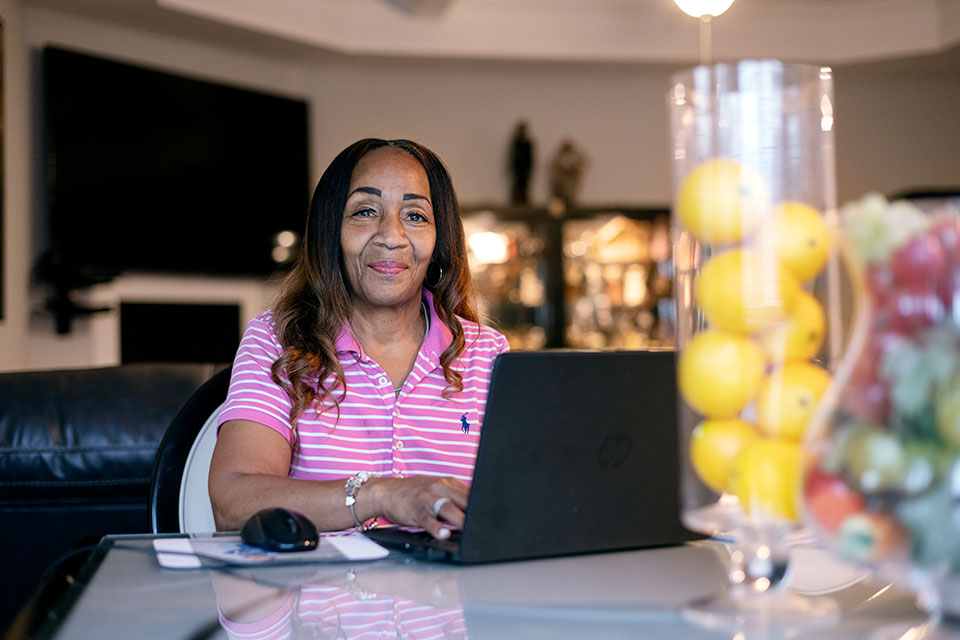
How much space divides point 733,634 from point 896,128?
20.5 ft

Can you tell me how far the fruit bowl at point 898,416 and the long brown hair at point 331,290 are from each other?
1.02 metres

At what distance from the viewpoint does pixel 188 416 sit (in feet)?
4.94

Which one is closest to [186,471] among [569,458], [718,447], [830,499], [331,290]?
[331,290]

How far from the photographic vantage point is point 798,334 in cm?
70

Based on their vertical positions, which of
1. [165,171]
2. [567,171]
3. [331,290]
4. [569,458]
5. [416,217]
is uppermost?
[567,171]

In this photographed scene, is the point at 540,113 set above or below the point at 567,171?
above

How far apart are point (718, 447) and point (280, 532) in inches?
19.2

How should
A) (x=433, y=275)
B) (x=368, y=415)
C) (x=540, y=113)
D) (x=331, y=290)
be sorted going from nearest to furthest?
(x=368, y=415) → (x=331, y=290) → (x=433, y=275) → (x=540, y=113)

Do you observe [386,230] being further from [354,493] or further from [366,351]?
[354,493]

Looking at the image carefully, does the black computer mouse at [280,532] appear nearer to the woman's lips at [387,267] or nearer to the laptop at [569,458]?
the laptop at [569,458]

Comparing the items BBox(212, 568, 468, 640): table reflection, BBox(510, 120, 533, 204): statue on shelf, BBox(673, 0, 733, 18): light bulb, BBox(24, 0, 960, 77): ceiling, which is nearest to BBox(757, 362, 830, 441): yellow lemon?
BBox(212, 568, 468, 640): table reflection

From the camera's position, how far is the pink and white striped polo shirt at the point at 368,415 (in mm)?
1499

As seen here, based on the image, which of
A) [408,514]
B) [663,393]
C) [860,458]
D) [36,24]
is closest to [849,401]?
[860,458]

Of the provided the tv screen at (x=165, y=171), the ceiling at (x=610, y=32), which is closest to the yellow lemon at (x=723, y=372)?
the tv screen at (x=165, y=171)
